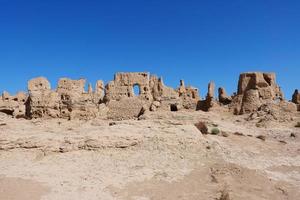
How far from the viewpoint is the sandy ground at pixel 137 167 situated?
392 inches

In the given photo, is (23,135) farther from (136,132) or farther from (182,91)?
(182,91)

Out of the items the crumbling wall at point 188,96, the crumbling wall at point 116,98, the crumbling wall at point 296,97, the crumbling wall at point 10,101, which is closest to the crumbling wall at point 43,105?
the crumbling wall at point 116,98

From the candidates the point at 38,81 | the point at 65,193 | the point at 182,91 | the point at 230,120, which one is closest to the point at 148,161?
the point at 65,193

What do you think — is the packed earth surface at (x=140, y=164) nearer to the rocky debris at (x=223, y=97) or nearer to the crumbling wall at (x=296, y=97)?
the crumbling wall at (x=296, y=97)

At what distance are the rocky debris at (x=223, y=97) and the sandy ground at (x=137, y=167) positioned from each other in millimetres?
20400

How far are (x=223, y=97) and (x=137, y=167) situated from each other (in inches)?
1000

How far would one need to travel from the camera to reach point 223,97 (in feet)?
116

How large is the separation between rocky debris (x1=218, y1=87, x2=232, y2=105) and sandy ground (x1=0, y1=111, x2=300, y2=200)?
66.9 feet

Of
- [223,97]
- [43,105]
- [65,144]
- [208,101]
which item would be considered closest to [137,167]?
[65,144]

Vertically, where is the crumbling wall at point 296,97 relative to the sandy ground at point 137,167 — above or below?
above

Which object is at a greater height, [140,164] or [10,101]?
[10,101]

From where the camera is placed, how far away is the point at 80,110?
19109 mm

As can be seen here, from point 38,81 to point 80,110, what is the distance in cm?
1039

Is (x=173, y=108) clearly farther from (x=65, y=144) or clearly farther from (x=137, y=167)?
(x=137, y=167)
